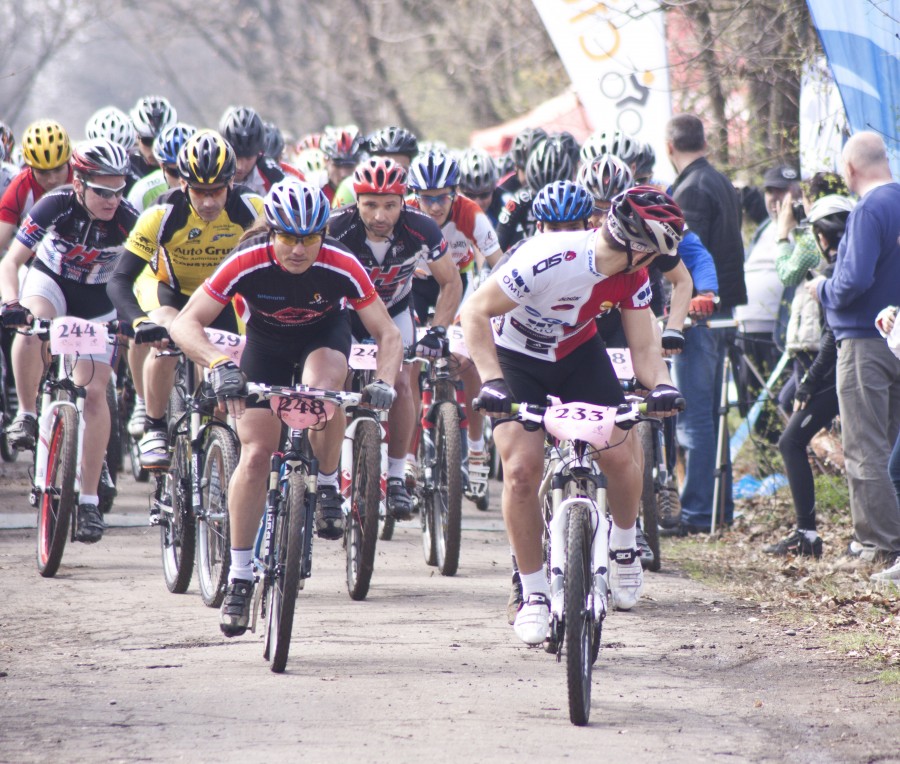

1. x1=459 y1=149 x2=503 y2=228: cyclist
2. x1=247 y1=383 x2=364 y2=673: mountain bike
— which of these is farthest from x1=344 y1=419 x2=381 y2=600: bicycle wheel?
x1=459 y1=149 x2=503 y2=228: cyclist

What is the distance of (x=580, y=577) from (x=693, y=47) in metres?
9.50

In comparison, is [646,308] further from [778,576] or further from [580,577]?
[778,576]

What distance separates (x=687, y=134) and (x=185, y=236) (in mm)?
3761

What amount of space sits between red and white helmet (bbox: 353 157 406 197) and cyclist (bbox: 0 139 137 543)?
1.48 m

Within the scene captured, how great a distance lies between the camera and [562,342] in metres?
6.83

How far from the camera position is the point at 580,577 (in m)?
5.64

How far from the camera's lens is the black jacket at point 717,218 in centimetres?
1012

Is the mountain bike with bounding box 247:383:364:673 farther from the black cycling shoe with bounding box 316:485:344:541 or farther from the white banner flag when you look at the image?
the white banner flag

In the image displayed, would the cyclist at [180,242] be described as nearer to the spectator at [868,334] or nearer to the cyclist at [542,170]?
the cyclist at [542,170]

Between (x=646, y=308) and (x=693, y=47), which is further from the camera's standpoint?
(x=693, y=47)

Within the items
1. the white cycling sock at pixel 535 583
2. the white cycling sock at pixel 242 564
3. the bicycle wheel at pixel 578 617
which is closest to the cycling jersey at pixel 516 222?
the white cycling sock at pixel 242 564

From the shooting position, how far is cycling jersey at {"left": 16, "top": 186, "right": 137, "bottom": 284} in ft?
29.5

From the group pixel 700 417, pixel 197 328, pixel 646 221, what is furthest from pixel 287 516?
pixel 700 417

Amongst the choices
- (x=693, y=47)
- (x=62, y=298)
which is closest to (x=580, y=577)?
(x=62, y=298)
